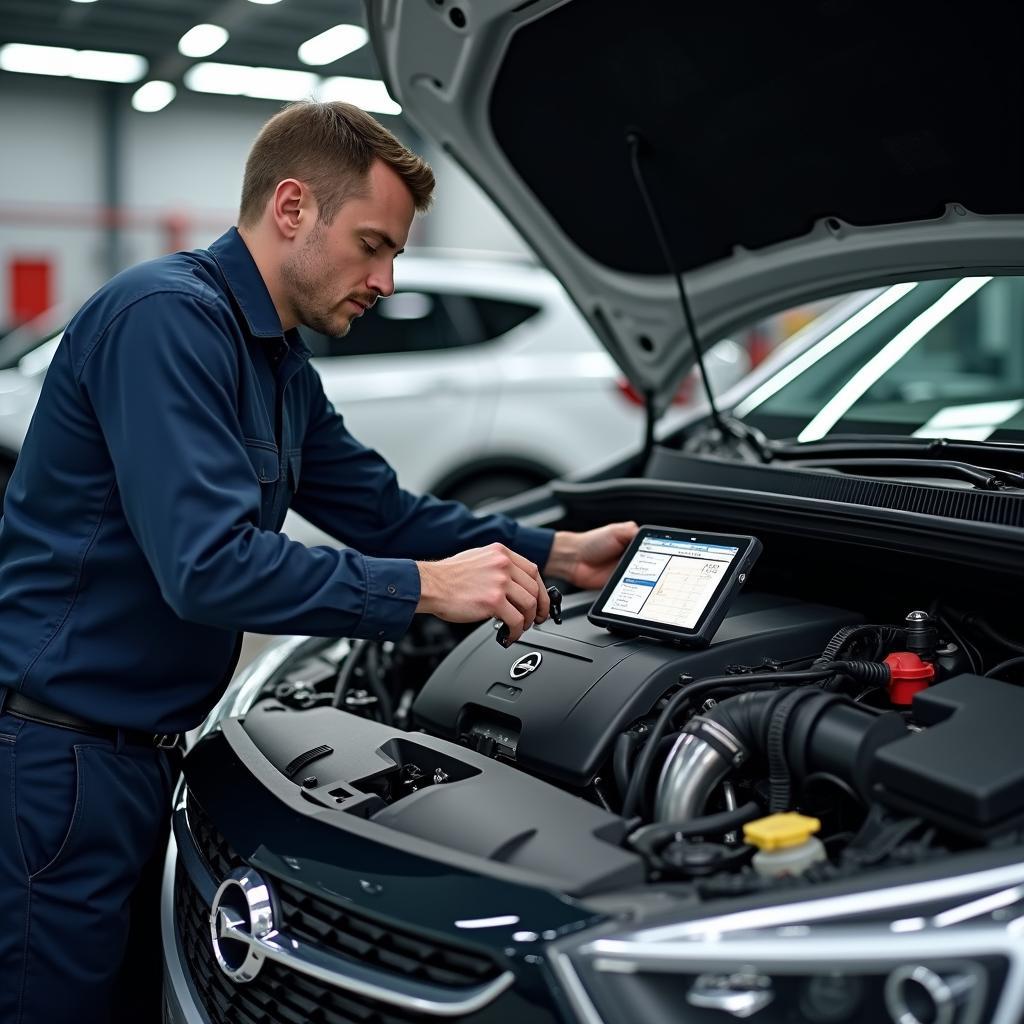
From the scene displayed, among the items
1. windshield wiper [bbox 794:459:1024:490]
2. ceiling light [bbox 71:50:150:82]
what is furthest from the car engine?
ceiling light [bbox 71:50:150:82]

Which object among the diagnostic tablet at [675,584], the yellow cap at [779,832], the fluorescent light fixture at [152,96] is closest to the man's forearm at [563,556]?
the diagnostic tablet at [675,584]

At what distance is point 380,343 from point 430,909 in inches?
162

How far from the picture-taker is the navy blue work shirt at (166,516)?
142 cm

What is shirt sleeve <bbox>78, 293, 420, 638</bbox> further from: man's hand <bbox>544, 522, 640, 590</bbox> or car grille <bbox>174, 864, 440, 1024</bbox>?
man's hand <bbox>544, 522, 640, 590</bbox>

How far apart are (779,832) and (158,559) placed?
795 mm

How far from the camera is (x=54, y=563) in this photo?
1610 millimetres

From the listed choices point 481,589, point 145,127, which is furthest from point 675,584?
point 145,127

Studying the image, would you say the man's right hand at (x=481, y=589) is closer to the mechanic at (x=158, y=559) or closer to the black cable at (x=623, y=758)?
the mechanic at (x=158, y=559)

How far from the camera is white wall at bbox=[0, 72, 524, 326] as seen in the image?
1155 centimetres

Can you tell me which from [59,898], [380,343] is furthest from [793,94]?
[380,343]

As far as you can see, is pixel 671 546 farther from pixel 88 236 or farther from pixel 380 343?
pixel 88 236

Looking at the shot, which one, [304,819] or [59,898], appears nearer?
[304,819]

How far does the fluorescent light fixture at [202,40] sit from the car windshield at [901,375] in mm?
9649

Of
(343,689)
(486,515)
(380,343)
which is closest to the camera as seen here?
(343,689)
